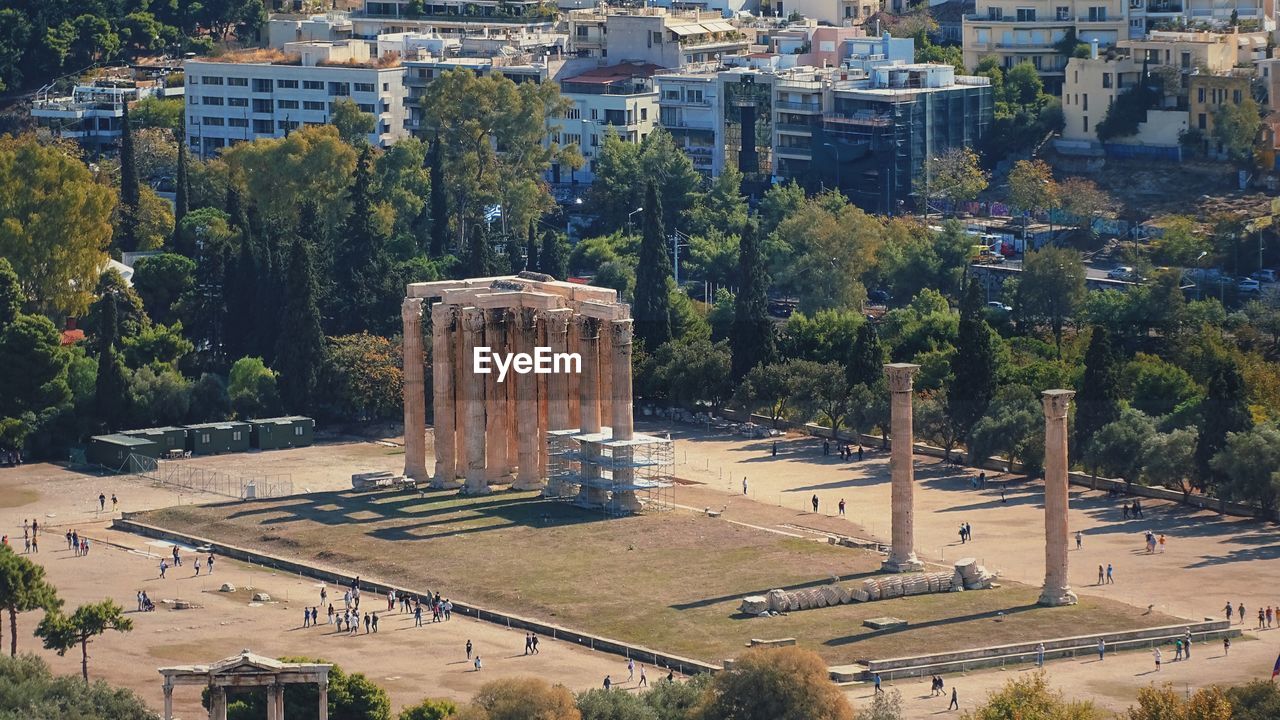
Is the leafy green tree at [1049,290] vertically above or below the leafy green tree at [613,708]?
above

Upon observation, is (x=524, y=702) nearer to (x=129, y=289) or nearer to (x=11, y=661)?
(x=11, y=661)

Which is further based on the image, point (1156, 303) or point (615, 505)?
point (1156, 303)

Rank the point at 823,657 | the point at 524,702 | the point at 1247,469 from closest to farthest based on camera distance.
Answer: the point at 524,702
the point at 823,657
the point at 1247,469

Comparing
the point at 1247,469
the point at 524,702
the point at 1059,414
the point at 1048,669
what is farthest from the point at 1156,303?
the point at 524,702

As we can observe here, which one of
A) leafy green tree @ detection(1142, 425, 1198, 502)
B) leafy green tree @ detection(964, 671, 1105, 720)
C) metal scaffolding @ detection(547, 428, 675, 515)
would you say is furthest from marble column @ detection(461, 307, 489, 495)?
leafy green tree @ detection(964, 671, 1105, 720)

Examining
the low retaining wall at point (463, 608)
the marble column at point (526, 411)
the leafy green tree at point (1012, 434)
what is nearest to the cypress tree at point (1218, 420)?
the leafy green tree at point (1012, 434)

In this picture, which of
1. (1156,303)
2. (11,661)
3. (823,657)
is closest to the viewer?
(11,661)

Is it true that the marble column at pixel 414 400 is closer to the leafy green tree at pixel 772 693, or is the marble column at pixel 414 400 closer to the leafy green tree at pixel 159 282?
the leafy green tree at pixel 159 282
